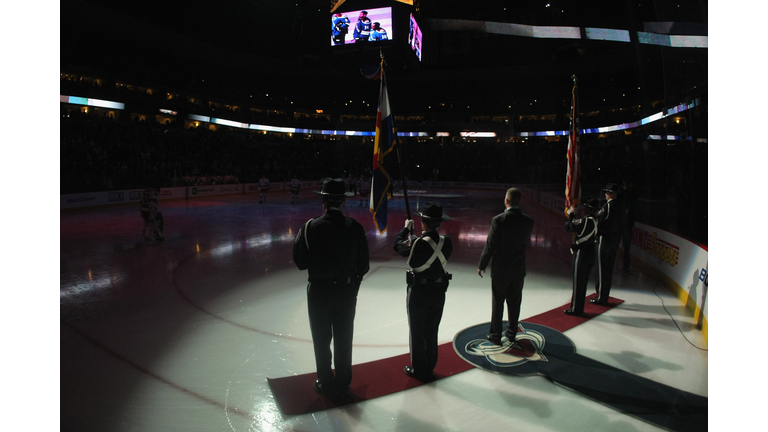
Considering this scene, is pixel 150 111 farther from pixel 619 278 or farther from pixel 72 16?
pixel 619 278

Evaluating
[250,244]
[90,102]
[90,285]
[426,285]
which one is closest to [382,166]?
[426,285]

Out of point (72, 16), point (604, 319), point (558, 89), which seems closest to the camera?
point (604, 319)

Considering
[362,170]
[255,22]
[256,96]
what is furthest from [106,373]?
[256,96]

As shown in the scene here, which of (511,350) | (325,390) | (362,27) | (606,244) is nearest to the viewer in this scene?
(325,390)

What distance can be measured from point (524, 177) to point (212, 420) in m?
34.9

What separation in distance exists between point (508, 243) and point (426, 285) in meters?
1.30

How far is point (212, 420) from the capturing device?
10.8 feet

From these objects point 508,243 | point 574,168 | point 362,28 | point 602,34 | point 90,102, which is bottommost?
point 508,243

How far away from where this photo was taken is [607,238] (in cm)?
634

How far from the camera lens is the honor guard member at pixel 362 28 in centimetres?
1543

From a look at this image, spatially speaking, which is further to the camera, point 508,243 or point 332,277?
point 508,243

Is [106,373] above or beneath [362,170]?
beneath

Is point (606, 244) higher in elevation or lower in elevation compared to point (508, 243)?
lower

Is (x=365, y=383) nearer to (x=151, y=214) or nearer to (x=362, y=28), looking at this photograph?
(x=151, y=214)
